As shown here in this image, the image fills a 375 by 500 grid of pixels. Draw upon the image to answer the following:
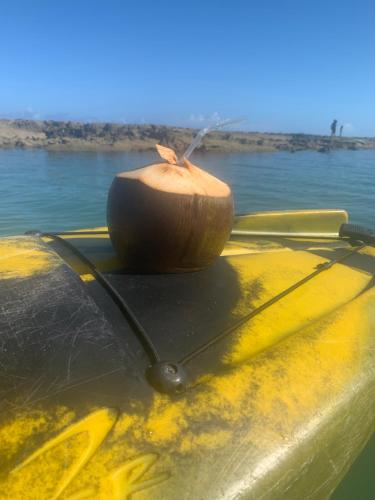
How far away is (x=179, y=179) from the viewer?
2.29 m

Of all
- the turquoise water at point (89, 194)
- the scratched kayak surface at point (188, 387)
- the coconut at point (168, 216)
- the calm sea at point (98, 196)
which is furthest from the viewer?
the turquoise water at point (89, 194)

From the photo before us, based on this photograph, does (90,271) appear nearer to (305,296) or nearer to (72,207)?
(305,296)

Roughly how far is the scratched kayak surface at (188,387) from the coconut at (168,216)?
0.15m

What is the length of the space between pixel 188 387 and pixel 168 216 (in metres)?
0.94

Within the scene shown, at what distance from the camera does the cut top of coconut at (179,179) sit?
88.4 inches

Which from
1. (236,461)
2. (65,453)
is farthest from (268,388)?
(65,453)

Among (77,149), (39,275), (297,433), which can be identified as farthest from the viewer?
(77,149)

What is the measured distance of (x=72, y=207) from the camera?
38.0 feet

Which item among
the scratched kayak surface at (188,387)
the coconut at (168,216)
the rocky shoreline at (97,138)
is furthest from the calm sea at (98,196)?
the rocky shoreline at (97,138)

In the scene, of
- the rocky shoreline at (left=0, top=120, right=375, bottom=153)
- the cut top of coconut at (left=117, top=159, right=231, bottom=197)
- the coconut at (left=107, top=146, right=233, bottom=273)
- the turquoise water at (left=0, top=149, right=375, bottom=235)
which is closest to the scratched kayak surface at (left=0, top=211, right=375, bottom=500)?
the coconut at (left=107, top=146, right=233, bottom=273)

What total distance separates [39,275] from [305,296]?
5.19 feet

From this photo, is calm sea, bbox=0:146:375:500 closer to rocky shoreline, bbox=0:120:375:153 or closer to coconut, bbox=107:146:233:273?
coconut, bbox=107:146:233:273

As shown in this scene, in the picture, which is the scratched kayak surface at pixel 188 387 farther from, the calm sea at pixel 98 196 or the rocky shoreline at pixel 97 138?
the rocky shoreline at pixel 97 138

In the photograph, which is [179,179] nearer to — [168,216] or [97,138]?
[168,216]
